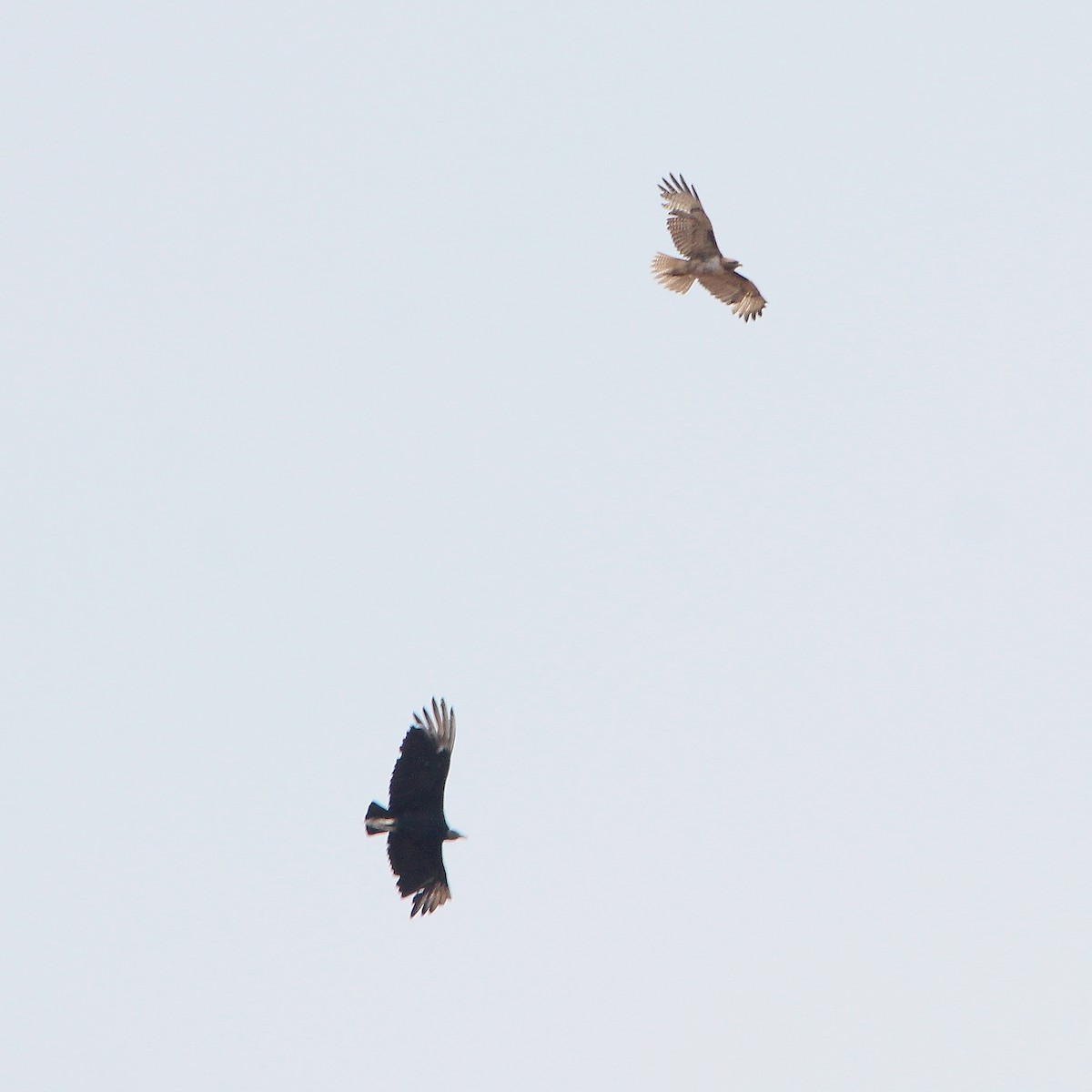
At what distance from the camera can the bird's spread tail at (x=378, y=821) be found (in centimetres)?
2425

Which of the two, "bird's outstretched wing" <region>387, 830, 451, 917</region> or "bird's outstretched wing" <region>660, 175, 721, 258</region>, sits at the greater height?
"bird's outstretched wing" <region>660, 175, 721, 258</region>

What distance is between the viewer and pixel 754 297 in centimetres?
3106

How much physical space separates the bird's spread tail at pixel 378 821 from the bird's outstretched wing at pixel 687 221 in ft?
37.9

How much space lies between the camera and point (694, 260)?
98.9 ft

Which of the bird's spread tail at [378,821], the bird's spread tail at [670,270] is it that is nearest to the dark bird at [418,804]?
the bird's spread tail at [378,821]

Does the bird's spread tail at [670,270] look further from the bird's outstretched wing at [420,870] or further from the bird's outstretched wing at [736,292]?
the bird's outstretched wing at [420,870]

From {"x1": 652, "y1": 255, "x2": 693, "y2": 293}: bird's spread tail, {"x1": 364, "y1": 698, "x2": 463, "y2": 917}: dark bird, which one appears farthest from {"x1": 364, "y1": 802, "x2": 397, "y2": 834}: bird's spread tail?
{"x1": 652, "y1": 255, "x2": 693, "y2": 293}: bird's spread tail

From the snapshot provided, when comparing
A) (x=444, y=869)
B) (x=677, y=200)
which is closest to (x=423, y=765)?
(x=444, y=869)

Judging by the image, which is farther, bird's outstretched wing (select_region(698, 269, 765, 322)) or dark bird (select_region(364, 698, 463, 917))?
bird's outstretched wing (select_region(698, 269, 765, 322))

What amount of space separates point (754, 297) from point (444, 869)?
1213cm

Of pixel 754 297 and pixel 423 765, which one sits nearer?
pixel 423 765

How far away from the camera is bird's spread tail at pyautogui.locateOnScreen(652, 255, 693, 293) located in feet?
98.8

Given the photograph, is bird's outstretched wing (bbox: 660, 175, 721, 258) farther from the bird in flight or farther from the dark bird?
the dark bird

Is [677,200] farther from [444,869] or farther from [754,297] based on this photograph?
[444,869]
